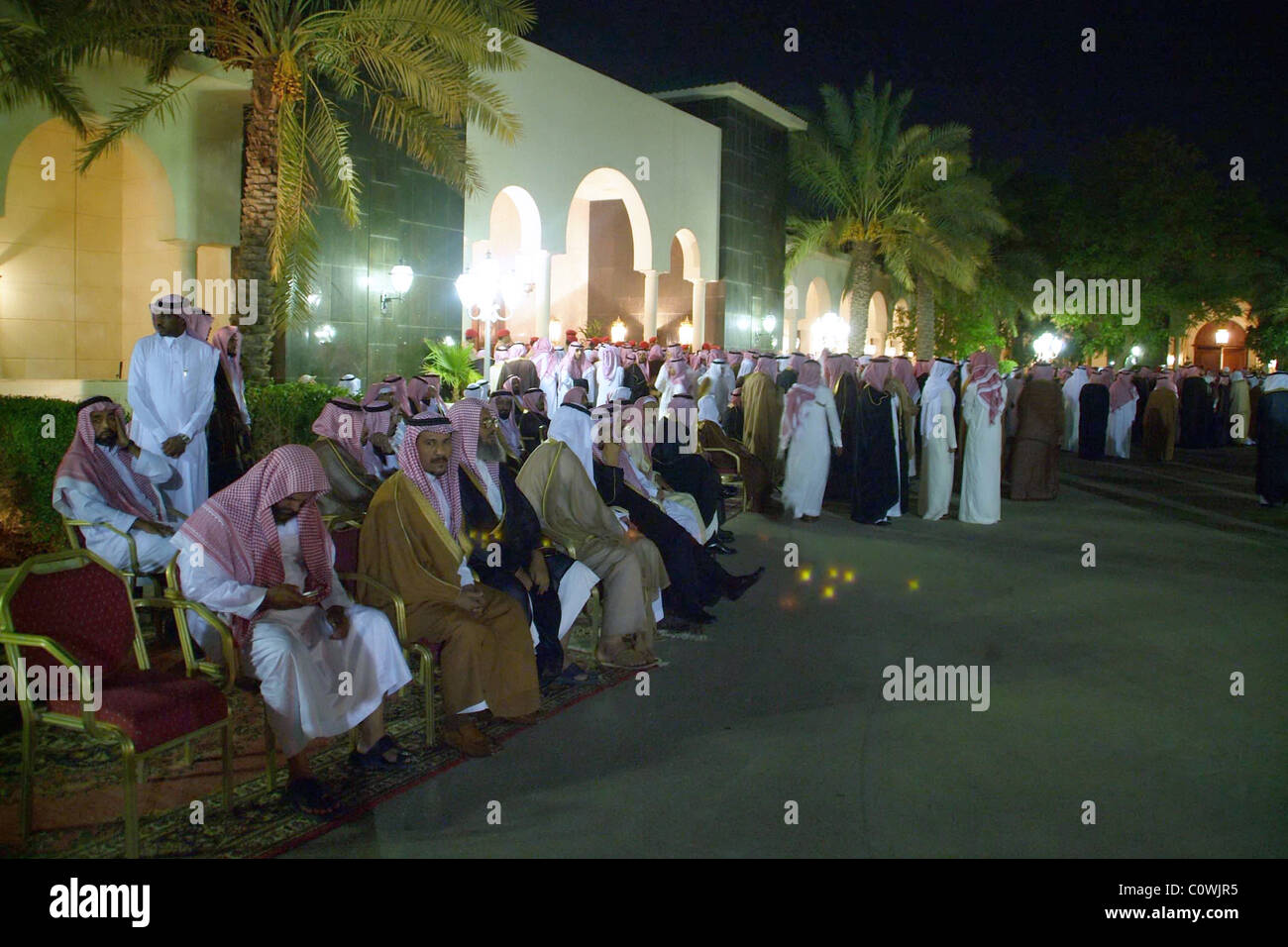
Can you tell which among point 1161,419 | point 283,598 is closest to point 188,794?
point 283,598

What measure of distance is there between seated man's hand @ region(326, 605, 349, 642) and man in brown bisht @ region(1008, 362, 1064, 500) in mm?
11630

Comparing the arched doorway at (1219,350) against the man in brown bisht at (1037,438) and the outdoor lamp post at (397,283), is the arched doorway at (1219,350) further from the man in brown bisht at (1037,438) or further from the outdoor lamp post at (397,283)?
the outdoor lamp post at (397,283)

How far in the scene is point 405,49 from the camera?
10641 millimetres

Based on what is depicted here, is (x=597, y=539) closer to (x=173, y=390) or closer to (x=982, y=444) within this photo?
(x=173, y=390)

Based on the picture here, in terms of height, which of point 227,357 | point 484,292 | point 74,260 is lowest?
point 227,357

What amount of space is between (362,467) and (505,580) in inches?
86.5

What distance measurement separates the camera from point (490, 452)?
595 centimetres

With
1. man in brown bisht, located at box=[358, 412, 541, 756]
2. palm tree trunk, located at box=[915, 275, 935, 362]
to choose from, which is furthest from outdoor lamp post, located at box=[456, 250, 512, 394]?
palm tree trunk, located at box=[915, 275, 935, 362]

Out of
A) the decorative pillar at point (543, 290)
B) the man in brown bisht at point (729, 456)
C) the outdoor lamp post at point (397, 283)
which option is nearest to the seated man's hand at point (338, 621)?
the man in brown bisht at point (729, 456)

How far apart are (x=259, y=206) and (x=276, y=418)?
8.46 ft

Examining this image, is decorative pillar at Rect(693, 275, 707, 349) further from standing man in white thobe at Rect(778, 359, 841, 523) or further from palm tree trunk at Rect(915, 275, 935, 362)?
standing man in white thobe at Rect(778, 359, 841, 523)

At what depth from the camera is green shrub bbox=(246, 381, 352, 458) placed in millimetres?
9500

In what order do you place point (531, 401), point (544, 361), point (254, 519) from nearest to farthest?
point (254, 519) < point (531, 401) < point (544, 361)
